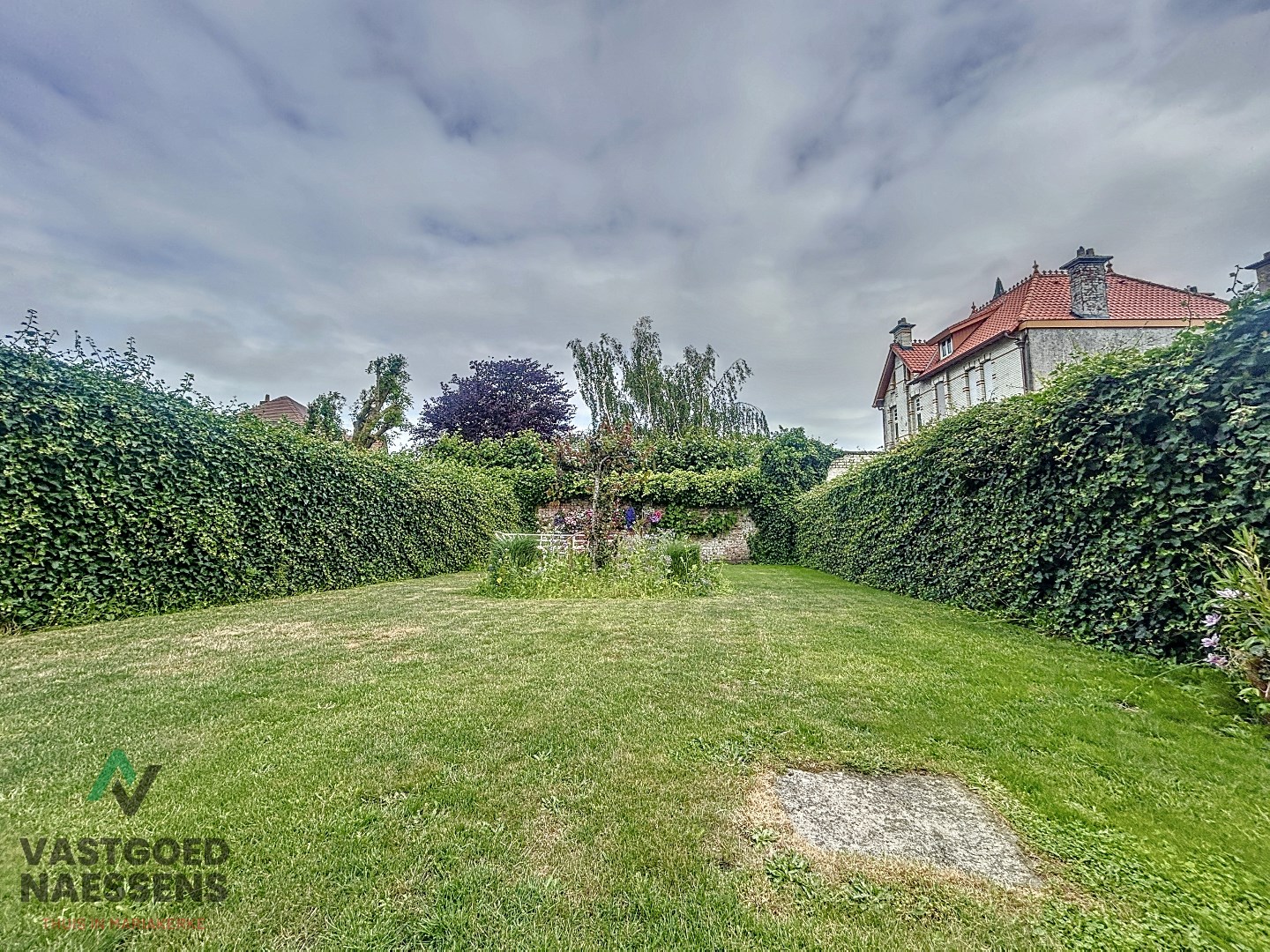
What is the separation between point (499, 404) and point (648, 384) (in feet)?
20.7

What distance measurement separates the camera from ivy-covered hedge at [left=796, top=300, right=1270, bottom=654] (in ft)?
9.71

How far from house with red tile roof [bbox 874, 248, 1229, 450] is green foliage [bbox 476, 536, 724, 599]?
8.73 m

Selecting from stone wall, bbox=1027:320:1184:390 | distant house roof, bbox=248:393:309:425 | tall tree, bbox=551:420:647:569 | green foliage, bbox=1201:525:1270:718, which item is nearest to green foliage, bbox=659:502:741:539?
tall tree, bbox=551:420:647:569

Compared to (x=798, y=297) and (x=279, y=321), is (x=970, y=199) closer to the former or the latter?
(x=798, y=297)

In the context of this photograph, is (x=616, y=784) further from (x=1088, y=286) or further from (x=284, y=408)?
(x=284, y=408)

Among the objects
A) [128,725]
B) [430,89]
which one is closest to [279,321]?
[430,89]

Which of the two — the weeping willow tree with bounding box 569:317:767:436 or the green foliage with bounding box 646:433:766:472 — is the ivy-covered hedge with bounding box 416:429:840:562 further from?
the weeping willow tree with bounding box 569:317:767:436

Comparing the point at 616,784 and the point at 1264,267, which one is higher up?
the point at 1264,267

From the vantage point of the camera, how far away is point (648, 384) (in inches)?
855

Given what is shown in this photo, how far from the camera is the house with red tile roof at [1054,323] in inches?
569

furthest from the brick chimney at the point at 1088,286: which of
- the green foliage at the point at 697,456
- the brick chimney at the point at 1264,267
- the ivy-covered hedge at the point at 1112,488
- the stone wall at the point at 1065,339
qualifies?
the ivy-covered hedge at the point at 1112,488

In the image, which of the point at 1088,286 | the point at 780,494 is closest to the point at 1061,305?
the point at 1088,286

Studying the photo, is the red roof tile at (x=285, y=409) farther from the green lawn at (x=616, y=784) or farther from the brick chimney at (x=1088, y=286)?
the brick chimney at (x=1088, y=286)

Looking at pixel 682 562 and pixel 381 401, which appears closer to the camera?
pixel 682 562
